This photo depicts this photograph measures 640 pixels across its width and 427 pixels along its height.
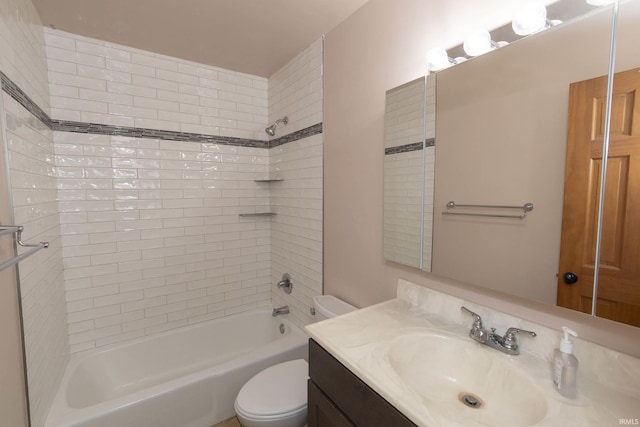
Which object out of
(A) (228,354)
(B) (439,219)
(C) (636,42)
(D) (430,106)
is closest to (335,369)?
(B) (439,219)

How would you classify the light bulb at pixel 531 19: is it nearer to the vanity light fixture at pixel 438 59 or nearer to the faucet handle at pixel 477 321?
the vanity light fixture at pixel 438 59

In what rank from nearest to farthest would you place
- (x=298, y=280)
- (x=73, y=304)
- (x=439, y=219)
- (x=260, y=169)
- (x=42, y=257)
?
(x=439, y=219)
(x=42, y=257)
(x=73, y=304)
(x=298, y=280)
(x=260, y=169)

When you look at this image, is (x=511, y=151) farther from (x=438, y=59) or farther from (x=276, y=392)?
(x=276, y=392)

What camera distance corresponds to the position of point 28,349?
128 cm

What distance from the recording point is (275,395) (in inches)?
57.4

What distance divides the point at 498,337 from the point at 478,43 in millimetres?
1058

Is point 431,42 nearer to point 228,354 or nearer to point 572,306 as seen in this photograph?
point 572,306

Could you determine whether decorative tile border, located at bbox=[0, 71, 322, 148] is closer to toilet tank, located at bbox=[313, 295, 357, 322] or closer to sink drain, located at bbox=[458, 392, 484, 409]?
toilet tank, located at bbox=[313, 295, 357, 322]

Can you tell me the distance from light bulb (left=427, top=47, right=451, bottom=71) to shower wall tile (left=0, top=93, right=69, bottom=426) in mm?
1748

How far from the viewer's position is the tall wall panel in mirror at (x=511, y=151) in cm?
90

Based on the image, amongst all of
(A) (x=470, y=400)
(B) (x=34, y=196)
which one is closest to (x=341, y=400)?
(A) (x=470, y=400)

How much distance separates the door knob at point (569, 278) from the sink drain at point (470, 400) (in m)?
0.46

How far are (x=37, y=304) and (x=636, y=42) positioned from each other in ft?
8.28

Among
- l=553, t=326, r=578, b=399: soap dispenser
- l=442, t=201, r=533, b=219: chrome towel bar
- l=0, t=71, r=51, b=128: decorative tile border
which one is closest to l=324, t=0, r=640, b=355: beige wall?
l=553, t=326, r=578, b=399: soap dispenser
